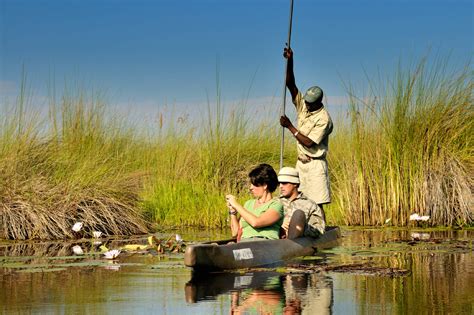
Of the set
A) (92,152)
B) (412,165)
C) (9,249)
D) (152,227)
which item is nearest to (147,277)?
(9,249)

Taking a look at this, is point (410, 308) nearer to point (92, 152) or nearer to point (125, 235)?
point (125, 235)

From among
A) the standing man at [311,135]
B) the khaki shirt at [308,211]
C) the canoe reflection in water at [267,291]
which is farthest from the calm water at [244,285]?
the standing man at [311,135]

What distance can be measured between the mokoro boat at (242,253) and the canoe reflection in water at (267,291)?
0.50ft

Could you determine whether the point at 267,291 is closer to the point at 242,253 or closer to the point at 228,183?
the point at 242,253

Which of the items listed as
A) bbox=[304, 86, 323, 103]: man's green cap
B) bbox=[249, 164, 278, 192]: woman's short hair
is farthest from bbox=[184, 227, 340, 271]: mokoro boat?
bbox=[304, 86, 323, 103]: man's green cap

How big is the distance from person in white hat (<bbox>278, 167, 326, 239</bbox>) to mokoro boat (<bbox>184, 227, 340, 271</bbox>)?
0.19 meters

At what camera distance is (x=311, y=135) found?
13.5m

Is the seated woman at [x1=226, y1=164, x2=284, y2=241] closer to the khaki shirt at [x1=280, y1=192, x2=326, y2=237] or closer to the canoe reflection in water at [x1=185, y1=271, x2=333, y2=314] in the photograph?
the canoe reflection in water at [x1=185, y1=271, x2=333, y2=314]

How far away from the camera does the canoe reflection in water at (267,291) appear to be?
765 centimetres

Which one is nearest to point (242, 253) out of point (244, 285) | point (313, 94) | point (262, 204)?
point (262, 204)

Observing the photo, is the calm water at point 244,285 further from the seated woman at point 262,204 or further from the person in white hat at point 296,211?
the seated woman at point 262,204

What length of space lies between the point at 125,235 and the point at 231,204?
5.85 meters

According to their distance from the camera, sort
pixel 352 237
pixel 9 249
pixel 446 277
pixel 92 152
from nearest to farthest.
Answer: pixel 446 277
pixel 9 249
pixel 352 237
pixel 92 152

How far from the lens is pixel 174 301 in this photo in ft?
27.0
